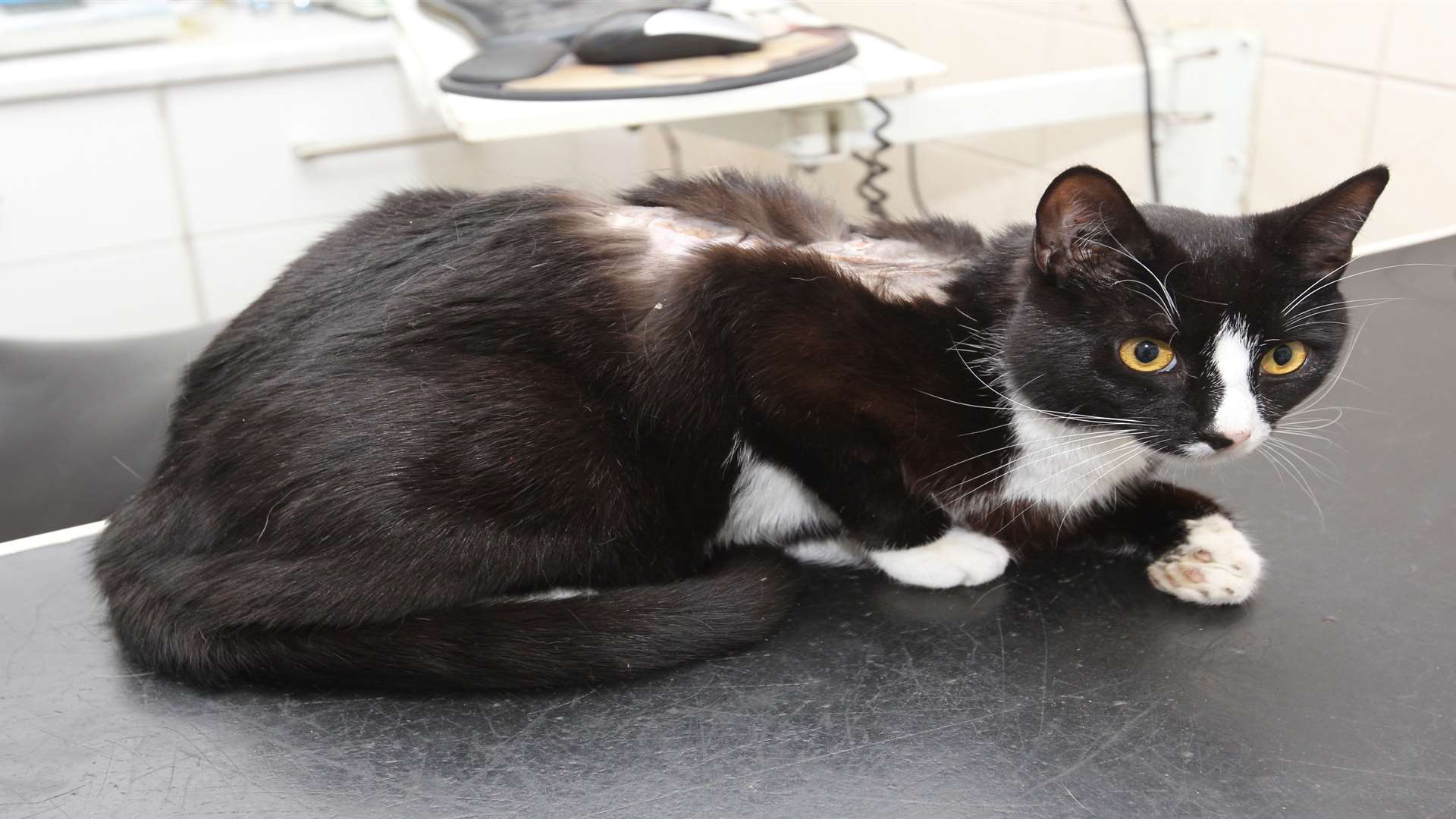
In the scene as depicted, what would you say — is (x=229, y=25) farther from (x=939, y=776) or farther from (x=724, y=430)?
(x=939, y=776)

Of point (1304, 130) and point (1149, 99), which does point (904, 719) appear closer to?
point (1149, 99)

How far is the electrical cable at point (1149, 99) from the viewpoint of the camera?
5.46 ft

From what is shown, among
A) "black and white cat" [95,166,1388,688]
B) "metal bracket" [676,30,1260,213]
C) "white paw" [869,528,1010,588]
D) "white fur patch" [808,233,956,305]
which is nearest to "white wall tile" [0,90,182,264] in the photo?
"metal bracket" [676,30,1260,213]

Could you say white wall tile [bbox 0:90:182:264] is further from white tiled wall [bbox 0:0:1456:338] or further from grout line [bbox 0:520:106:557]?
grout line [bbox 0:520:106:557]

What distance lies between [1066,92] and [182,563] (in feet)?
4.00

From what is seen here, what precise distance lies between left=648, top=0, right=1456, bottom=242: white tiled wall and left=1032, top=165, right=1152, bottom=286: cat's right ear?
968 millimetres

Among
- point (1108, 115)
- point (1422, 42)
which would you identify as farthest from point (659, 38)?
point (1422, 42)

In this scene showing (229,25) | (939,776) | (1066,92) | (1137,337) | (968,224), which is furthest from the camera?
(229,25)

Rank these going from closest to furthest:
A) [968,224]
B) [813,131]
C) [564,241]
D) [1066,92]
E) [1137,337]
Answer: [1137,337] < [564,241] < [968,224] < [813,131] < [1066,92]

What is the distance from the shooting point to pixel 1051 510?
3.39 feet

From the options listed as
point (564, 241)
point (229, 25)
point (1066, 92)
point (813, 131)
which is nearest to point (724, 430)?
point (564, 241)

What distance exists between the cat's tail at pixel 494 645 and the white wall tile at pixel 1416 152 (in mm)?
1218

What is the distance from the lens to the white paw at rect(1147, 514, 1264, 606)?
0.93 metres

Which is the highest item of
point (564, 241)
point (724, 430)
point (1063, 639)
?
point (564, 241)
